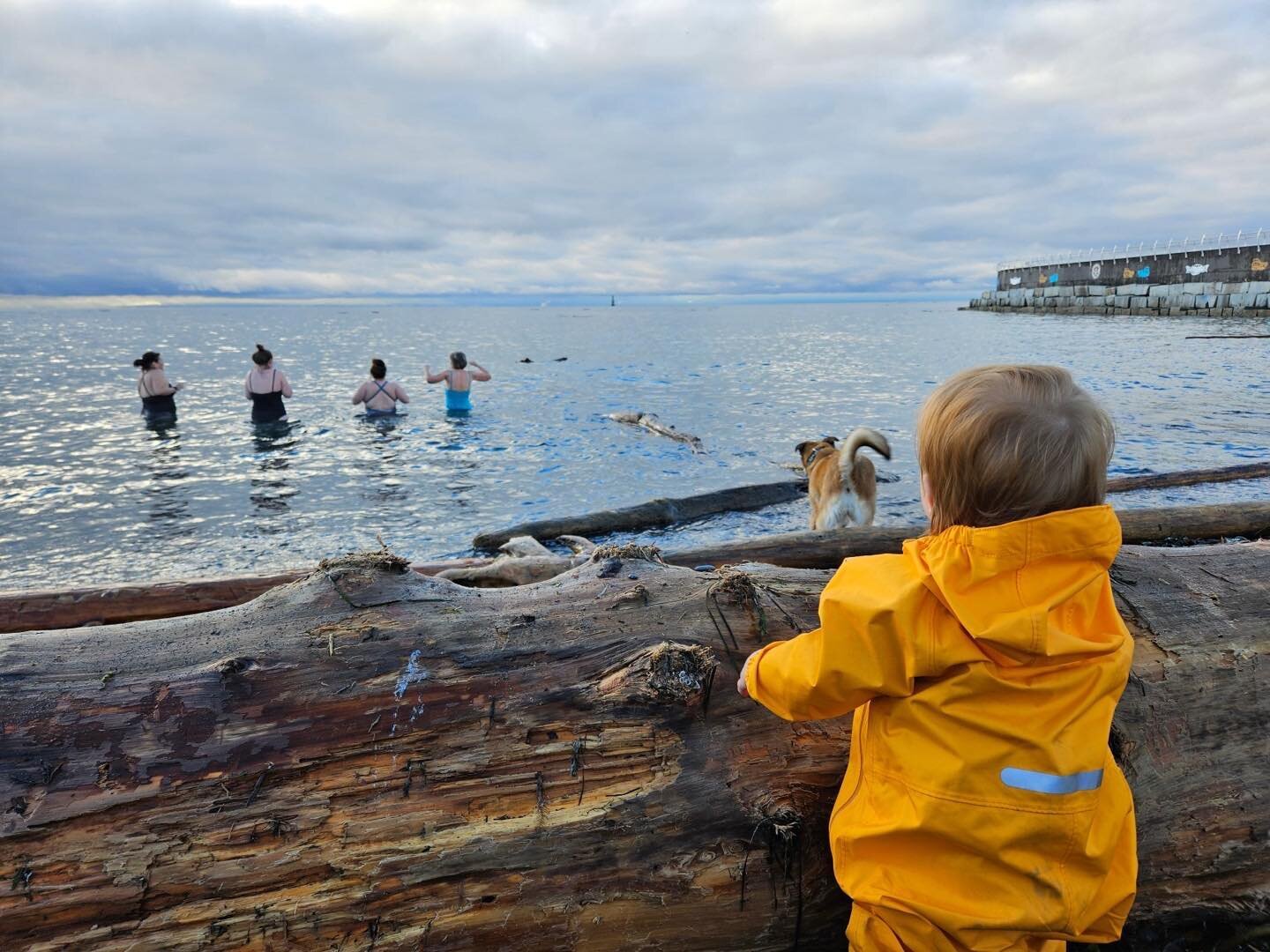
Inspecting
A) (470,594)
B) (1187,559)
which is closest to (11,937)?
(470,594)

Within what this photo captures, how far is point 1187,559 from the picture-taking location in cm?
337

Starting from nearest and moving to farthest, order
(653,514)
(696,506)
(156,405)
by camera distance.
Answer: (653,514), (696,506), (156,405)

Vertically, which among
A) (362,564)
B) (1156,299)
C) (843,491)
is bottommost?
(843,491)

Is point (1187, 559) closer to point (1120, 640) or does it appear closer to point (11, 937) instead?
point (1120, 640)

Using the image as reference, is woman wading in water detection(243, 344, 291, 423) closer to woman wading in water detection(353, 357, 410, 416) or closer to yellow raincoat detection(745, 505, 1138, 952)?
woman wading in water detection(353, 357, 410, 416)

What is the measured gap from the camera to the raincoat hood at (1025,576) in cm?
176

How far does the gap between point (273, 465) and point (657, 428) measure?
8.86m

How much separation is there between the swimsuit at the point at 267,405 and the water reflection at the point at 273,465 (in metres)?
0.17

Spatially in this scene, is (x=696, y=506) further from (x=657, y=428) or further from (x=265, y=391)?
(x=265, y=391)

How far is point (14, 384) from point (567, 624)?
38700mm

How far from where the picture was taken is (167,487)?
14016 millimetres

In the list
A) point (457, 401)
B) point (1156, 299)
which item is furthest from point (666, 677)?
point (1156, 299)

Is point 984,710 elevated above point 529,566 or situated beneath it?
elevated above

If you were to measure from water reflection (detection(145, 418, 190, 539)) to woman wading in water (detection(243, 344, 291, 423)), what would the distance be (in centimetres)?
200
